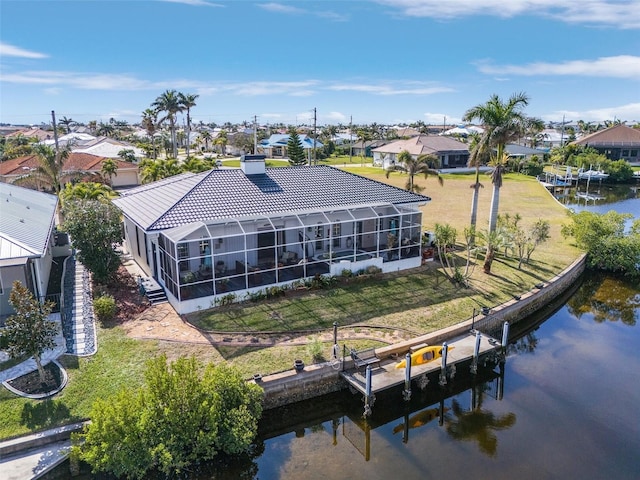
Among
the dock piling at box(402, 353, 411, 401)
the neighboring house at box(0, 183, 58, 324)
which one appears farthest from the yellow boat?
the neighboring house at box(0, 183, 58, 324)

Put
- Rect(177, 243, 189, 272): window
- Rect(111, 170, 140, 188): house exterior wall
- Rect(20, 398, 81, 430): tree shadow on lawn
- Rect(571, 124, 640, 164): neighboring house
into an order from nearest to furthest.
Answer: Rect(20, 398, 81, 430): tree shadow on lawn → Rect(177, 243, 189, 272): window → Rect(111, 170, 140, 188): house exterior wall → Rect(571, 124, 640, 164): neighboring house

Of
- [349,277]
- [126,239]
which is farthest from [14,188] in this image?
[349,277]

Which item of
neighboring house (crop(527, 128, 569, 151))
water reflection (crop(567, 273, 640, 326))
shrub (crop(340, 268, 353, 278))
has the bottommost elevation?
water reflection (crop(567, 273, 640, 326))

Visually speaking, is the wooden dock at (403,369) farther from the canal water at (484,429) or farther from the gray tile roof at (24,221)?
the gray tile roof at (24,221)

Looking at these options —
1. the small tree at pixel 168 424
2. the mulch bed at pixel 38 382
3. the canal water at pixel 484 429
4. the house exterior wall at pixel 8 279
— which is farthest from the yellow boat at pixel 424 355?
the house exterior wall at pixel 8 279

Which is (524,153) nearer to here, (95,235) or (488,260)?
(488,260)

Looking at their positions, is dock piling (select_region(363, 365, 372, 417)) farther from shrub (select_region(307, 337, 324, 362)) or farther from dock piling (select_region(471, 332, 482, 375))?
dock piling (select_region(471, 332, 482, 375))

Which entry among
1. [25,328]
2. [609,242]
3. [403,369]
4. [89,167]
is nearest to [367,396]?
[403,369]
